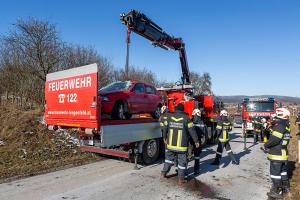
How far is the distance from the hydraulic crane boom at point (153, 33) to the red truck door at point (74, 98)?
323 centimetres

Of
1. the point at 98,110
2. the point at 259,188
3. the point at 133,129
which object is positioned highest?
the point at 98,110

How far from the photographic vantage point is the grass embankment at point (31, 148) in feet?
26.3

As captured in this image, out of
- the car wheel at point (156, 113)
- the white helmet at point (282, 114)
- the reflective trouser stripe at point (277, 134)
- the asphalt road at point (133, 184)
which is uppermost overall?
the white helmet at point (282, 114)

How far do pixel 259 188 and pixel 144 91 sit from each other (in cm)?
528

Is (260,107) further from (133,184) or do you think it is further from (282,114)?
(133,184)

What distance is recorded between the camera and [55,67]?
17.9m

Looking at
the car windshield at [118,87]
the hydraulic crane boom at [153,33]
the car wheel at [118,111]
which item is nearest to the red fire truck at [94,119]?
the hydraulic crane boom at [153,33]

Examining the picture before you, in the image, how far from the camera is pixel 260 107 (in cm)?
1817

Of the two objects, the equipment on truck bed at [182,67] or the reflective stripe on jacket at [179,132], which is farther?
the equipment on truck bed at [182,67]

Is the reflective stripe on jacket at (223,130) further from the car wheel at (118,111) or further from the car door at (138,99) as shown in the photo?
the car wheel at (118,111)

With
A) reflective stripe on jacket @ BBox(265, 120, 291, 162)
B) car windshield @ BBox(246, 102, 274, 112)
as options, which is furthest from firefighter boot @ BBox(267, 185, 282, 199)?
car windshield @ BBox(246, 102, 274, 112)

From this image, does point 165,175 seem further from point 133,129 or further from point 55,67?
point 55,67

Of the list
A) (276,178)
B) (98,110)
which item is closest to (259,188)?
(276,178)

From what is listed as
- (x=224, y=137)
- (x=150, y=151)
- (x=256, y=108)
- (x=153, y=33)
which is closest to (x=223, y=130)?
(x=224, y=137)
